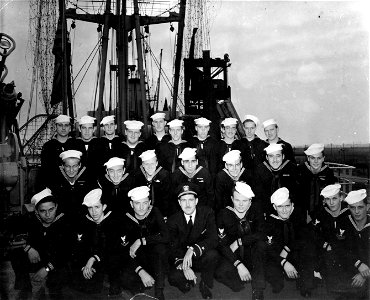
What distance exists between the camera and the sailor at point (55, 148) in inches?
197

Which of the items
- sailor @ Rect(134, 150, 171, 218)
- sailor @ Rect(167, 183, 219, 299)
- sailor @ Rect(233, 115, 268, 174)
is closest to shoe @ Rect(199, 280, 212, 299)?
sailor @ Rect(167, 183, 219, 299)

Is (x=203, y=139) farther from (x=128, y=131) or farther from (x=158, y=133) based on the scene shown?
(x=128, y=131)

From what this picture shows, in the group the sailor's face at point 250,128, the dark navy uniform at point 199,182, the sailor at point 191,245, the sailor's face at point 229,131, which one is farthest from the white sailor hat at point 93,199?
the sailor's face at point 250,128

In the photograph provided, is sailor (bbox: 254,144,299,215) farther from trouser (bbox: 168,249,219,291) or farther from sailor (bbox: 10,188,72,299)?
sailor (bbox: 10,188,72,299)

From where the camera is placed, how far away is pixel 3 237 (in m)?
4.96

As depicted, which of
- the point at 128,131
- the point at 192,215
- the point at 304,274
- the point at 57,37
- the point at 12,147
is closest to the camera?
the point at 304,274

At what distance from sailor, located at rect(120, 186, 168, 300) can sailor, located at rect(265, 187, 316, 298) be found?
43.8 inches

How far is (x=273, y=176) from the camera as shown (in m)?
4.88

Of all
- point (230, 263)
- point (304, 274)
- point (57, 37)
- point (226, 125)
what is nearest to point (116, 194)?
point (230, 263)

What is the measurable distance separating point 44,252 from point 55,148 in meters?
1.68

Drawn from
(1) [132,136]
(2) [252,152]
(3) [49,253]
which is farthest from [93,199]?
(2) [252,152]

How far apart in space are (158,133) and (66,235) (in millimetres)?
2029

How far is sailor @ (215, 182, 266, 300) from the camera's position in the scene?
3.87 m

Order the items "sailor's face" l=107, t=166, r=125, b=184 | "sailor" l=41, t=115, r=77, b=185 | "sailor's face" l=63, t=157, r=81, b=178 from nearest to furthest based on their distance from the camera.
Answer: "sailor's face" l=107, t=166, r=125, b=184
"sailor's face" l=63, t=157, r=81, b=178
"sailor" l=41, t=115, r=77, b=185
